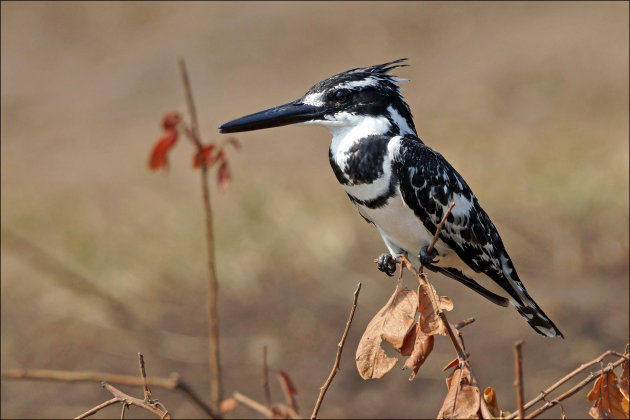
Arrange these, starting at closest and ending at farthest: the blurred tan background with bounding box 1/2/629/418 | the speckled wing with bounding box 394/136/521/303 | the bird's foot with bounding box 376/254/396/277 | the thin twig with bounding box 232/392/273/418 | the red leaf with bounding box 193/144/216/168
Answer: the thin twig with bounding box 232/392/273/418 < the speckled wing with bounding box 394/136/521/303 < the bird's foot with bounding box 376/254/396/277 < the red leaf with bounding box 193/144/216/168 < the blurred tan background with bounding box 1/2/629/418

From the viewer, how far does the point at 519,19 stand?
29.0 ft

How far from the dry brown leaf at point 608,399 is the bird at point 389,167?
746 millimetres

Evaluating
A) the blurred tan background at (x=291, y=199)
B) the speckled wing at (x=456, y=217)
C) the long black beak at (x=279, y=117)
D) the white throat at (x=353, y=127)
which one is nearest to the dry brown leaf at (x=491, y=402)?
the speckled wing at (x=456, y=217)

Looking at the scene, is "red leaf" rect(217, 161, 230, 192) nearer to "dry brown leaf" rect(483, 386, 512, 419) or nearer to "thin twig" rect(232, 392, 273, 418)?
"thin twig" rect(232, 392, 273, 418)

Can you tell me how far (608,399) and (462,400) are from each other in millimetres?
273

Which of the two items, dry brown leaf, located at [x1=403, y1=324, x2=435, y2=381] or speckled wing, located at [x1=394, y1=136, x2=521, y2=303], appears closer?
dry brown leaf, located at [x1=403, y1=324, x2=435, y2=381]

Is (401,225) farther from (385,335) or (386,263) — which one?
(385,335)

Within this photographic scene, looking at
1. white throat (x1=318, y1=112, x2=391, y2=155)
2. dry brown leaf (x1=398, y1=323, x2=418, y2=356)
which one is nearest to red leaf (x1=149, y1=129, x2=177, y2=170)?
white throat (x1=318, y1=112, x2=391, y2=155)

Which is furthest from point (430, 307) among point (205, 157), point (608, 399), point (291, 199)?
point (291, 199)

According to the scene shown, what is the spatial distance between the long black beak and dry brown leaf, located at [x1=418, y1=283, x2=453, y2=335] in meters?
0.88

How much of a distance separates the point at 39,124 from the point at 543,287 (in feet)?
18.9

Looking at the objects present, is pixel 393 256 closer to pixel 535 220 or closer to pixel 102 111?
pixel 535 220

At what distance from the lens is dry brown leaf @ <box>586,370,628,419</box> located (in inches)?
67.8

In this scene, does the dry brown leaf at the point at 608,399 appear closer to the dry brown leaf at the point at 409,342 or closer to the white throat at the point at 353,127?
the dry brown leaf at the point at 409,342
